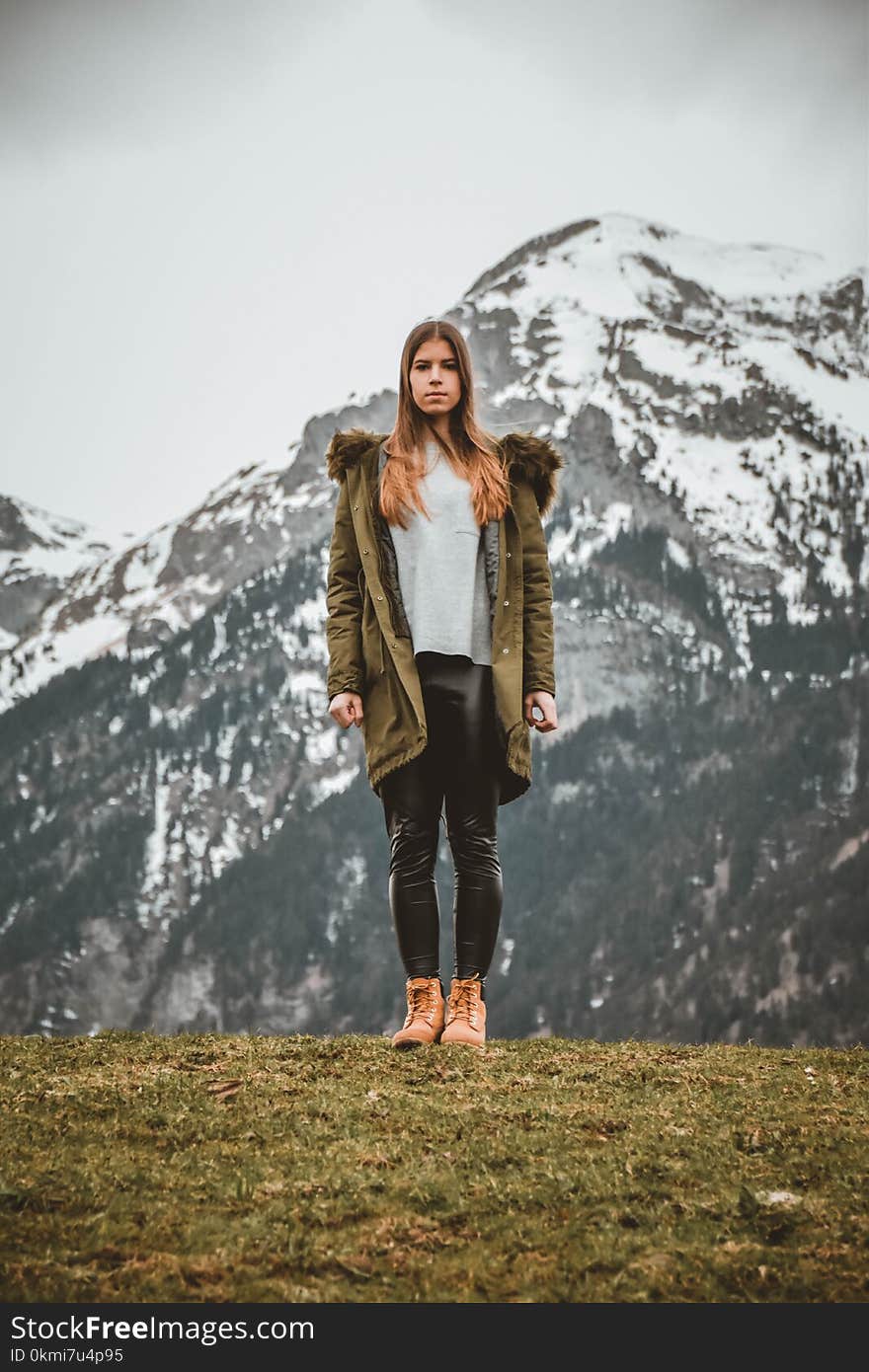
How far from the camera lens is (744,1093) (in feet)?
20.3

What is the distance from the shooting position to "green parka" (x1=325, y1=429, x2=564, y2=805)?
23.2ft

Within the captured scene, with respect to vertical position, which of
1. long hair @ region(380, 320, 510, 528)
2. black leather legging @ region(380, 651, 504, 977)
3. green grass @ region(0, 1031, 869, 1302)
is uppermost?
long hair @ region(380, 320, 510, 528)

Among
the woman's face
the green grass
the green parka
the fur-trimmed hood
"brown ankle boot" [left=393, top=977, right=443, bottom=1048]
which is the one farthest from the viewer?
the fur-trimmed hood

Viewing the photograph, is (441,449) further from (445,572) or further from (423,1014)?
(423,1014)

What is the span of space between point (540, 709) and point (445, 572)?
93 centimetres

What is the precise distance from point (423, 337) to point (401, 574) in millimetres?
1341

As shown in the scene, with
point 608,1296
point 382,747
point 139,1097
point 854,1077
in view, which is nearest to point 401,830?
point 382,747

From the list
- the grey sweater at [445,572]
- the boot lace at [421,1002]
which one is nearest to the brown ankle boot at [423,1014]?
the boot lace at [421,1002]

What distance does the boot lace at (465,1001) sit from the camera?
24.1 feet

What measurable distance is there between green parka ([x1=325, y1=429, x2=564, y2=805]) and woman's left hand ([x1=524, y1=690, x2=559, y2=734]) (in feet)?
0.14

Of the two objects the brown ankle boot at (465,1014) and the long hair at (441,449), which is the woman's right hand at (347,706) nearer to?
the long hair at (441,449)

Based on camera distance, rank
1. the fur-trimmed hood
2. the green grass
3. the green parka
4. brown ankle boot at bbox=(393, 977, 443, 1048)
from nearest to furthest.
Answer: the green grass
the green parka
brown ankle boot at bbox=(393, 977, 443, 1048)
the fur-trimmed hood

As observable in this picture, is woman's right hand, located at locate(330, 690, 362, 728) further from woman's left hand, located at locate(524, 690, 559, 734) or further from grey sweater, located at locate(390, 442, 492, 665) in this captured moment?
woman's left hand, located at locate(524, 690, 559, 734)

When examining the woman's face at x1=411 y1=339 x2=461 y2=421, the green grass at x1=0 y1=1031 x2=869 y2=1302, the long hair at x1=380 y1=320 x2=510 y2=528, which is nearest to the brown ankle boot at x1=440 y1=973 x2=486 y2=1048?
the green grass at x1=0 y1=1031 x2=869 y2=1302
